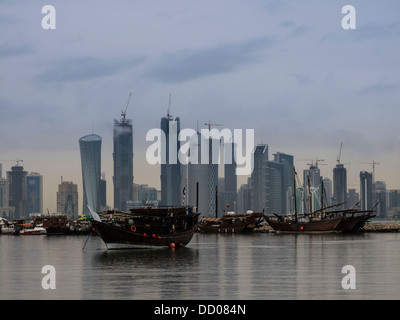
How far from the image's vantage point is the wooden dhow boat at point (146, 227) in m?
87.8

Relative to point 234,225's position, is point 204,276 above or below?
above

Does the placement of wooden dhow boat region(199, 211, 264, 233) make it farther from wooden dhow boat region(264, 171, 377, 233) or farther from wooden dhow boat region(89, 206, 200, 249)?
wooden dhow boat region(89, 206, 200, 249)

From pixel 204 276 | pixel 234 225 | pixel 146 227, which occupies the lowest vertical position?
pixel 234 225

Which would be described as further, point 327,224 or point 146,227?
point 327,224

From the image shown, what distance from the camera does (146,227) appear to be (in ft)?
295

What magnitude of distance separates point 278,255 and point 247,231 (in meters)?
108

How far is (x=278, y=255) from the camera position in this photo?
82.9 meters

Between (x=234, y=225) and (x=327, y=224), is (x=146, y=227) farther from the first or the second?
(x=234, y=225)

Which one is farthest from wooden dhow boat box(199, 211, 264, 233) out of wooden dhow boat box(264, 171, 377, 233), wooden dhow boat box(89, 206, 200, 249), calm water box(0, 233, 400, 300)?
calm water box(0, 233, 400, 300)

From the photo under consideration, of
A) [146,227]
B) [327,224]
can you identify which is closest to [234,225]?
[327,224]

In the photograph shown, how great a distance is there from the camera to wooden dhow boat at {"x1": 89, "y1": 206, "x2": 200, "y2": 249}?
87.8 metres

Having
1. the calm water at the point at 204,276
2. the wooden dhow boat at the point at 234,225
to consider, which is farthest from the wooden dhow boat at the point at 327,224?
the calm water at the point at 204,276
